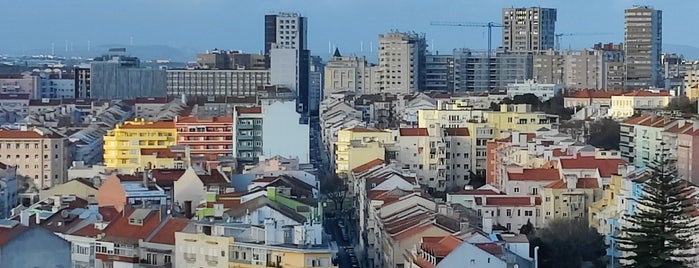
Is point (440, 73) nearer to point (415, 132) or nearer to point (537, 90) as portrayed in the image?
point (537, 90)

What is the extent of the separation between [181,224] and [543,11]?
87468mm

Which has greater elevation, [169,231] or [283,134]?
[283,134]

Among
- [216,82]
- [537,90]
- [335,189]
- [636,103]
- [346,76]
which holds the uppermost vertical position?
[346,76]

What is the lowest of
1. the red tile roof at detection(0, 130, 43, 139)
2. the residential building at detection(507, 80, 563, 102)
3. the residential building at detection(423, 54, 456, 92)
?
the red tile roof at detection(0, 130, 43, 139)

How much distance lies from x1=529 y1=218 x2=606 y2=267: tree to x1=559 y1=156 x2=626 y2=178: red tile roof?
487 centimetres

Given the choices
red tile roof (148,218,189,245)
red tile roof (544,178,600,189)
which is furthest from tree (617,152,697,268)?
red tile roof (544,178,600,189)

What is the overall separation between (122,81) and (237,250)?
76390 millimetres

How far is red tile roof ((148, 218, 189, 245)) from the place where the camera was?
23203 mm

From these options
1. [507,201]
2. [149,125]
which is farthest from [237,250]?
[149,125]

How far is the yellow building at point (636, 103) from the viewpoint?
52.5 metres

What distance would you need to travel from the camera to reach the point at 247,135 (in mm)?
Result: 45250

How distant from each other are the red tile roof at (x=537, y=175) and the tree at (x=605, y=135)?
1040cm

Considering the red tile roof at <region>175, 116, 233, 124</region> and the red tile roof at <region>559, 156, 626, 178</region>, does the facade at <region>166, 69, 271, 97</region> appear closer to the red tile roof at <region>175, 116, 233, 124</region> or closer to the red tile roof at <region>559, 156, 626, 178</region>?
the red tile roof at <region>175, 116, 233, 124</region>

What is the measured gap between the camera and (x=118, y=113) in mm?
67438
